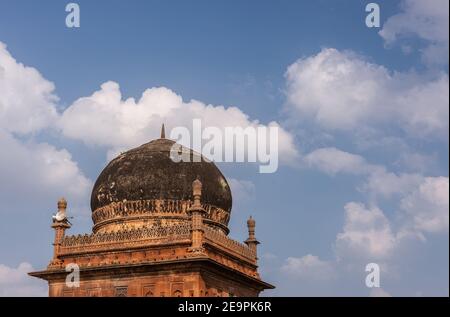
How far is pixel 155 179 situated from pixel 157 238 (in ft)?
8.64

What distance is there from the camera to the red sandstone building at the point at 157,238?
21.8 m

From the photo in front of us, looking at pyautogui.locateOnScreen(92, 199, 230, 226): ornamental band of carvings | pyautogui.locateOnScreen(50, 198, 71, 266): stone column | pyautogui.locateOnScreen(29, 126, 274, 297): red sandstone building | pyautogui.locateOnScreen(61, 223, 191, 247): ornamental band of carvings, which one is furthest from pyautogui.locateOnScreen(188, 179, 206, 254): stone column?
pyautogui.locateOnScreen(50, 198, 71, 266): stone column

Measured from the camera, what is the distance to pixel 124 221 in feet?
79.2

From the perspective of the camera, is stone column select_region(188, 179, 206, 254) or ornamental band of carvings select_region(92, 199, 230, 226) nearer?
stone column select_region(188, 179, 206, 254)

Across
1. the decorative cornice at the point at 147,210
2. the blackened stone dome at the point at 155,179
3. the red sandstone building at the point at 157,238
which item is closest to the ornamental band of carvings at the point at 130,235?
the red sandstone building at the point at 157,238

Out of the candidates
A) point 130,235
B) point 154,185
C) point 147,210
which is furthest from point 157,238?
point 154,185

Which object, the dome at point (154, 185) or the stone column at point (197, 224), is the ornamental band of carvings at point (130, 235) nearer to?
the stone column at point (197, 224)

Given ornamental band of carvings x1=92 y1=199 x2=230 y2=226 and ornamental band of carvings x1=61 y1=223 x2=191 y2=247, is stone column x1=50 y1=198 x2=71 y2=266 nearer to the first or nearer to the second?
ornamental band of carvings x1=61 y1=223 x2=191 y2=247

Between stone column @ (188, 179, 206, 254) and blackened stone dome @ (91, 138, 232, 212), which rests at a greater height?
blackened stone dome @ (91, 138, 232, 212)

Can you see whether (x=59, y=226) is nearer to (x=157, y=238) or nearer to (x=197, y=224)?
(x=157, y=238)

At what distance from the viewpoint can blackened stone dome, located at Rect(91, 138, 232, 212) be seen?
79.6ft

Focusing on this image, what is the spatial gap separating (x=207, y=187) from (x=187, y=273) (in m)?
4.43
